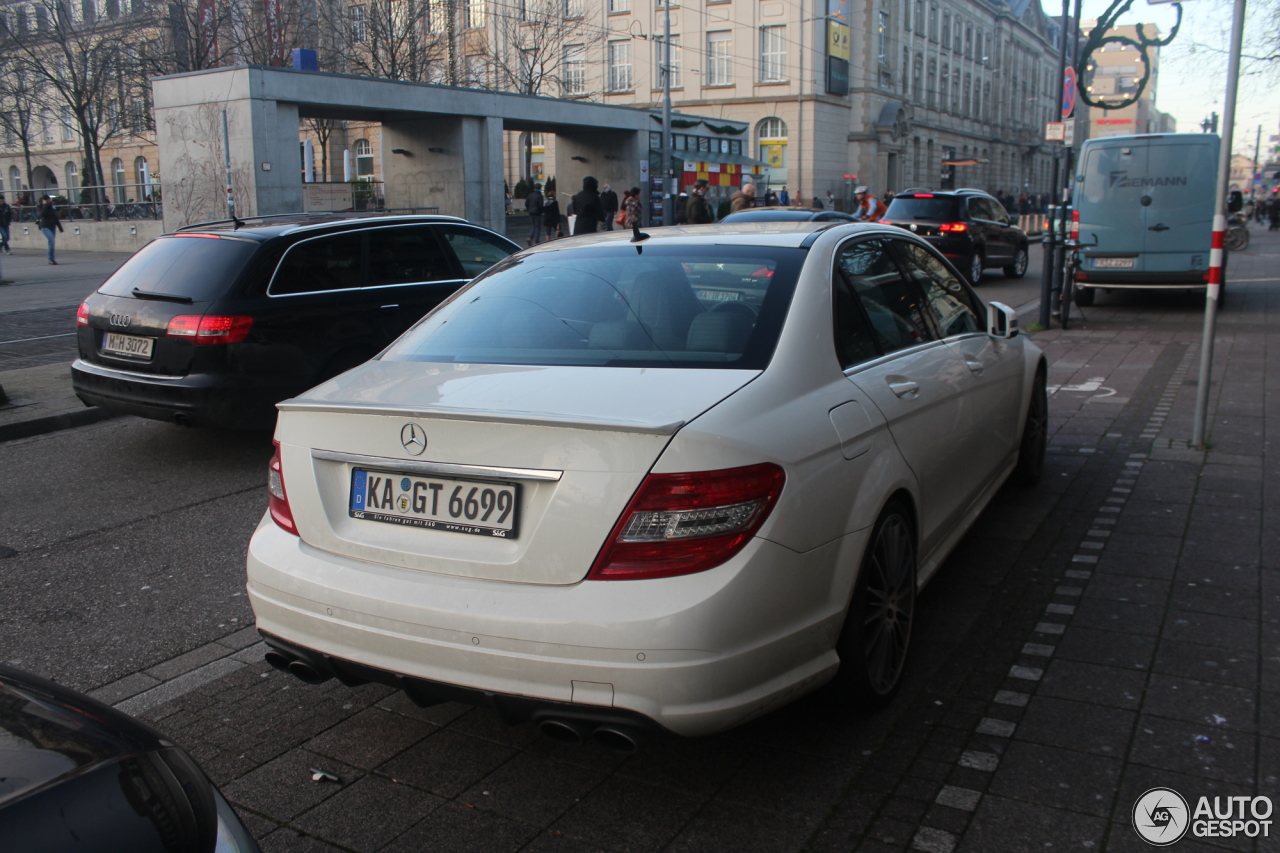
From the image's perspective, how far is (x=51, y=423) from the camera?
779cm

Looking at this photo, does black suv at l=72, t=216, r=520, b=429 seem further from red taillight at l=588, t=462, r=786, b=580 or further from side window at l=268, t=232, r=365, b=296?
red taillight at l=588, t=462, r=786, b=580

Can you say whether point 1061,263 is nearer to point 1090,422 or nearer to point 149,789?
point 1090,422

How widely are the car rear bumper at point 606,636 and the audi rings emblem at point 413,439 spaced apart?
1.05 ft

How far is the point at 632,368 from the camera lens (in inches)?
116

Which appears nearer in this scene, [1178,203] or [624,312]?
[624,312]

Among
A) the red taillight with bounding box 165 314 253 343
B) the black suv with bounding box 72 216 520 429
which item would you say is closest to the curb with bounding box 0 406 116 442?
the black suv with bounding box 72 216 520 429

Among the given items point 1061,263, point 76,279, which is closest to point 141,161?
point 76,279

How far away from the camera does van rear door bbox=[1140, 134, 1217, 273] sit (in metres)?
14.0

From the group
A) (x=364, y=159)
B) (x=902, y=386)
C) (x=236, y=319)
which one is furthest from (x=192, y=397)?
(x=364, y=159)

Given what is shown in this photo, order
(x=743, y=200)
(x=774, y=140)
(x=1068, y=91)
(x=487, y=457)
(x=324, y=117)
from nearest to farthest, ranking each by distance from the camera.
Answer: (x=487, y=457) < (x=1068, y=91) < (x=743, y=200) < (x=324, y=117) < (x=774, y=140)

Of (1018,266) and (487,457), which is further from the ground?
(487,457)

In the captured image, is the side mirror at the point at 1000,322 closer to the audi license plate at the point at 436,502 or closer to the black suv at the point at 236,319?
the audi license plate at the point at 436,502

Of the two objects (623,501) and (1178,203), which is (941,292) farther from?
(1178,203)
